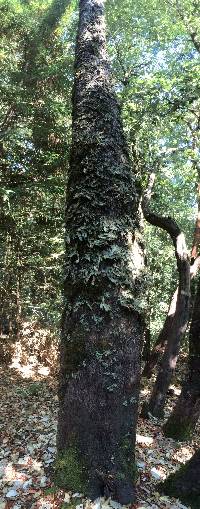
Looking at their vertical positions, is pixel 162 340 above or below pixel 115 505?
above

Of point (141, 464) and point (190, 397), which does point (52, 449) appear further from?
point (190, 397)

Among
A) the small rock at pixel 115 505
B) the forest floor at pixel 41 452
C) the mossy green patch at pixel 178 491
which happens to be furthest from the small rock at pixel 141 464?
the small rock at pixel 115 505

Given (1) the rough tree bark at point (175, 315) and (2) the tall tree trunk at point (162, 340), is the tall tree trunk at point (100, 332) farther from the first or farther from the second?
(2) the tall tree trunk at point (162, 340)

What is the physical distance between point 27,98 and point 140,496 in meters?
8.86

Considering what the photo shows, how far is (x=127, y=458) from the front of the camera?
10.9ft

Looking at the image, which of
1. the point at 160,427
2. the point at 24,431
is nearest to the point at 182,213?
the point at 160,427

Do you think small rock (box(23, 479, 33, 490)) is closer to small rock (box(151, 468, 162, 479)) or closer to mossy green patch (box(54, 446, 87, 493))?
mossy green patch (box(54, 446, 87, 493))

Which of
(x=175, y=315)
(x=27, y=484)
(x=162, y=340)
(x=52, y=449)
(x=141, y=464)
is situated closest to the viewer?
(x=27, y=484)

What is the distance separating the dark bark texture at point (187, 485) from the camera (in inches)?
145

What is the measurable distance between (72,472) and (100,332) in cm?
113

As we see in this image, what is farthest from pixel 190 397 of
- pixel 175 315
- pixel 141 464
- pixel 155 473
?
pixel 175 315

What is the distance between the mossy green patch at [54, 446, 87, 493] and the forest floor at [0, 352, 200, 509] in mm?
67

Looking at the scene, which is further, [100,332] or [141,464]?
[141,464]

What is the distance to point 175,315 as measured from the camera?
7.37 m
